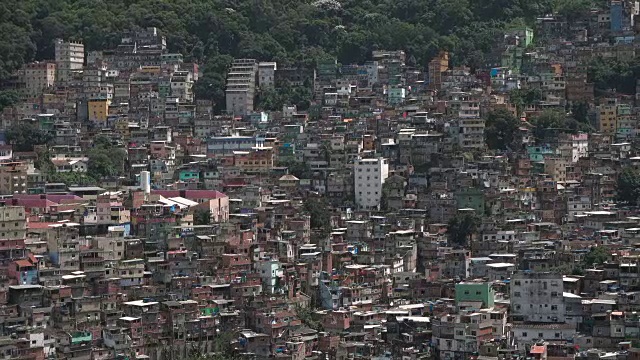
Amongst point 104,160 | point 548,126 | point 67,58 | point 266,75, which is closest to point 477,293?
point 548,126

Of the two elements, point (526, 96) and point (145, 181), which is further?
point (526, 96)

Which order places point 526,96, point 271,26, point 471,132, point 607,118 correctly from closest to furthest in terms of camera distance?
point 471,132
point 607,118
point 526,96
point 271,26

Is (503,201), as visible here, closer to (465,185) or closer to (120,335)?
(465,185)

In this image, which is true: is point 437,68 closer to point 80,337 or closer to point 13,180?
point 13,180

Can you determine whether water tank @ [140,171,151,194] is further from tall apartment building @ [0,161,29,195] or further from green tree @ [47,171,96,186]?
tall apartment building @ [0,161,29,195]

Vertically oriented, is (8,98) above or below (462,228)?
above

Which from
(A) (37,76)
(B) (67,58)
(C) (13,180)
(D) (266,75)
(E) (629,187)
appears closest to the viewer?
(E) (629,187)

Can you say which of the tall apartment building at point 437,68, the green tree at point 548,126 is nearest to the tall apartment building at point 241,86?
the tall apartment building at point 437,68

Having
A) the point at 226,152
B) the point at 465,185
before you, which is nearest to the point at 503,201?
the point at 465,185
